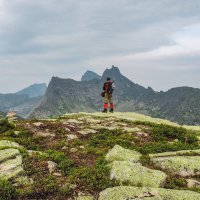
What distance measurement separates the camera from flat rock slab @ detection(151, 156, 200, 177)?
15.5m

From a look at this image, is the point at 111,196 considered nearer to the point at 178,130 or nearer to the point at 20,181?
the point at 20,181

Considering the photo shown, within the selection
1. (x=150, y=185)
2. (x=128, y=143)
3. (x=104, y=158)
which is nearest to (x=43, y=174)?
(x=104, y=158)

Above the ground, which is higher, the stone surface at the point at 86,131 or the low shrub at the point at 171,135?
the stone surface at the point at 86,131

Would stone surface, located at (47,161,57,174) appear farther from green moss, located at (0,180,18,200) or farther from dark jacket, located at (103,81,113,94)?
dark jacket, located at (103,81,113,94)

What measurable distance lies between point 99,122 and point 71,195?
15556 mm

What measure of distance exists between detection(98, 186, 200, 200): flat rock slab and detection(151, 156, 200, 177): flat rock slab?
3129 millimetres

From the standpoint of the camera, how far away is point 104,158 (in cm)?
1620

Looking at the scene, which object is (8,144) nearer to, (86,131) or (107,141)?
(107,141)

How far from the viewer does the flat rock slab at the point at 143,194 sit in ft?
38.1

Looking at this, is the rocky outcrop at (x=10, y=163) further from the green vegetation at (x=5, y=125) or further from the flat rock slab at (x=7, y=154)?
the green vegetation at (x=5, y=125)

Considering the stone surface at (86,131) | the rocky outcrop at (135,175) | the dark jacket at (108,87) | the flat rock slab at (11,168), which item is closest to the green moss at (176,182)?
the rocky outcrop at (135,175)

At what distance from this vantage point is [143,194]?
38.6 feet

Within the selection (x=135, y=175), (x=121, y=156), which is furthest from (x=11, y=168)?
(x=135, y=175)

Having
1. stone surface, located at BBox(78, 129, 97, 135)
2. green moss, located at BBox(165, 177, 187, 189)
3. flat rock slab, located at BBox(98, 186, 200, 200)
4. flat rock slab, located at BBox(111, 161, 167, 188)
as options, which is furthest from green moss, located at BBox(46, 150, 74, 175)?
stone surface, located at BBox(78, 129, 97, 135)
